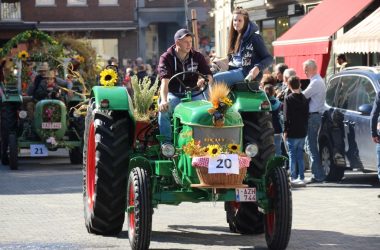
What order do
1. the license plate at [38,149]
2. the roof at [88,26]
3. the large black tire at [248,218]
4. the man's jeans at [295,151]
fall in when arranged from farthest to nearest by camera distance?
the roof at [88,26] → the license plate at [38,149] → the man's jeans at [295,151] → the large black tire at [248,218]

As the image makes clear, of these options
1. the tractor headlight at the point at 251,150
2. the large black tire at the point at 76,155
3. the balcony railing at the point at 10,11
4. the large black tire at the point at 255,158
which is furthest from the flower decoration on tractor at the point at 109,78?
the balcony railing at the point at 10,11

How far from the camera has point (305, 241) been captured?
1211 centimetres

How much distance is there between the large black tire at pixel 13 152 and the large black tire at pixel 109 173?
9702mm

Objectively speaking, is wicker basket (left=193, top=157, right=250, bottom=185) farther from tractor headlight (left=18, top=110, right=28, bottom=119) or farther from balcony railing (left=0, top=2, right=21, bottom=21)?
balcony railing (left=0, top=2, right=21, bottom=21)

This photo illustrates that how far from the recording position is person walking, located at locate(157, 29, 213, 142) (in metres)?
12.1

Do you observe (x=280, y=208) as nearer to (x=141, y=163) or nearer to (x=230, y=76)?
(x=141, y=163)

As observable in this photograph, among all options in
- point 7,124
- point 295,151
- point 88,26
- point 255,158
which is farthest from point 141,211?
point 88,26

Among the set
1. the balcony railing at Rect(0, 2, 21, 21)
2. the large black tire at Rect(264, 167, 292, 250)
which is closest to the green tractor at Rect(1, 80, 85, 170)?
the large black tire at Rect(264, 167, 292, 250)

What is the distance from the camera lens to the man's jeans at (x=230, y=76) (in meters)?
12.9

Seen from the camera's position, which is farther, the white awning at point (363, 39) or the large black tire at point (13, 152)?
the white awning at point (363, 39)

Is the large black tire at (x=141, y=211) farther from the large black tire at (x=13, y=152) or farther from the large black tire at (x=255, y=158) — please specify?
the large black tire at (x=13, y=152)

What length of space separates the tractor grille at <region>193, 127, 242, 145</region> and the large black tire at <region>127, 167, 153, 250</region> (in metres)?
0.60

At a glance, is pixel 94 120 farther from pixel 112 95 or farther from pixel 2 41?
pixel 2 41

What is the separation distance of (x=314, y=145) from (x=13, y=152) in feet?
19.2
